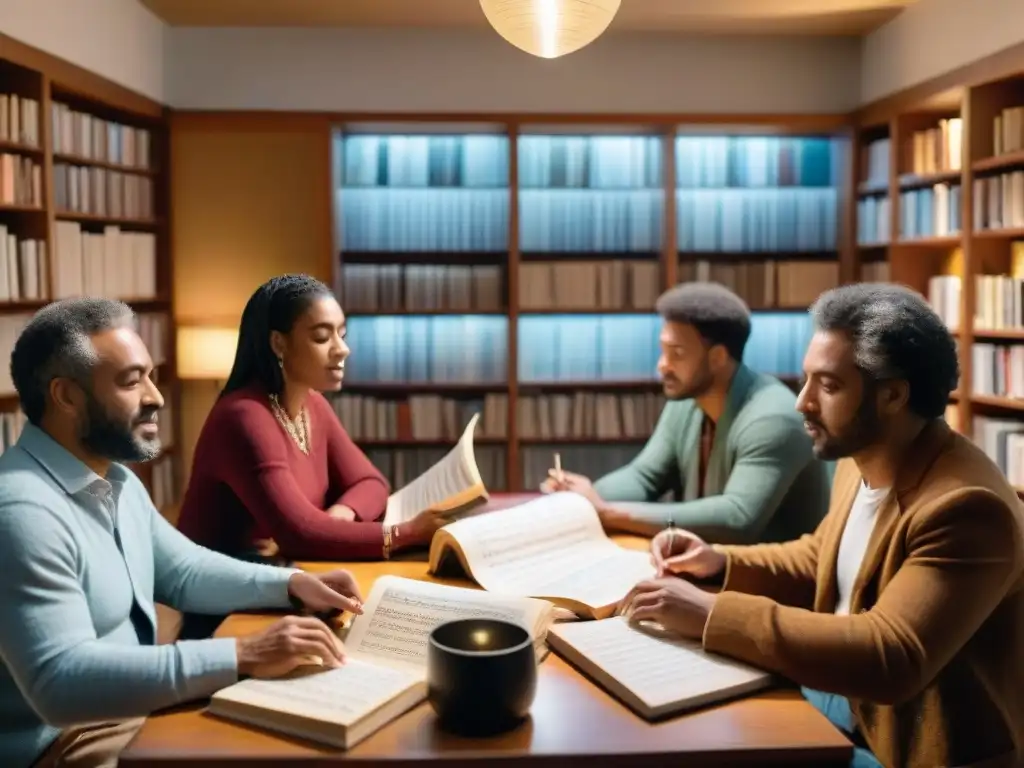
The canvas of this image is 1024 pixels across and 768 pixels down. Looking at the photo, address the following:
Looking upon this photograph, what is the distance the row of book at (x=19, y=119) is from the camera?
3.37 meters

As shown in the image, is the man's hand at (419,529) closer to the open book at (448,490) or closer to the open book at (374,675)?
the open book at (448,490)

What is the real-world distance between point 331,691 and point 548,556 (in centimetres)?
64

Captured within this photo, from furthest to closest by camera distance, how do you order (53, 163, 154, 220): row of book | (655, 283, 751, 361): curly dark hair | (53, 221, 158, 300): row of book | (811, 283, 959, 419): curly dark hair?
(53, 163, 154, 220): row of book, (53, 221, 158, 300): row of book, (655, 283, 751, 361): curly dark hair, (811, 283, 959, 419): curly dark hair

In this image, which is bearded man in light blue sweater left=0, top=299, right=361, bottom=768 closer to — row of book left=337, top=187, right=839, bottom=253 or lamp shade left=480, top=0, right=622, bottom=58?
lamp shade left=480, top=0, right=622, bottom=58

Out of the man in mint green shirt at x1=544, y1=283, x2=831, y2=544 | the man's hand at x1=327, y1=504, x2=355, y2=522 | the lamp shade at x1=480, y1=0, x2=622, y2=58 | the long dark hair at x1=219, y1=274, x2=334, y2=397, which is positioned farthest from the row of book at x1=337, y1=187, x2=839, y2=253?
the man's hand at x1=327, y1=504, x2=355, y2=522

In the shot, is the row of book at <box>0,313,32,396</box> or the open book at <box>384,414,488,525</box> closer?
the open book at <box>384,414,488,525</box>

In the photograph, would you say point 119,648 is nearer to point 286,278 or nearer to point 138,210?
point 286,278

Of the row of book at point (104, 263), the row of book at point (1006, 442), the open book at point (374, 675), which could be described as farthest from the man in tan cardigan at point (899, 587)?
the row of book at point (104, 263)

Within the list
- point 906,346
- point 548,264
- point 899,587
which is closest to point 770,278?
point 548,264

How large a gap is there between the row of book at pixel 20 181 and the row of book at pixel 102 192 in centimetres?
22

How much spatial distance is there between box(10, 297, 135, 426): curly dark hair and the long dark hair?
668mm

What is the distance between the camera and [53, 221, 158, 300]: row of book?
3.82 meters

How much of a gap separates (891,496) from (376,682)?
809 millimetres

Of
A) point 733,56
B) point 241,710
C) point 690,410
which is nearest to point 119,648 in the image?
point 241,710
